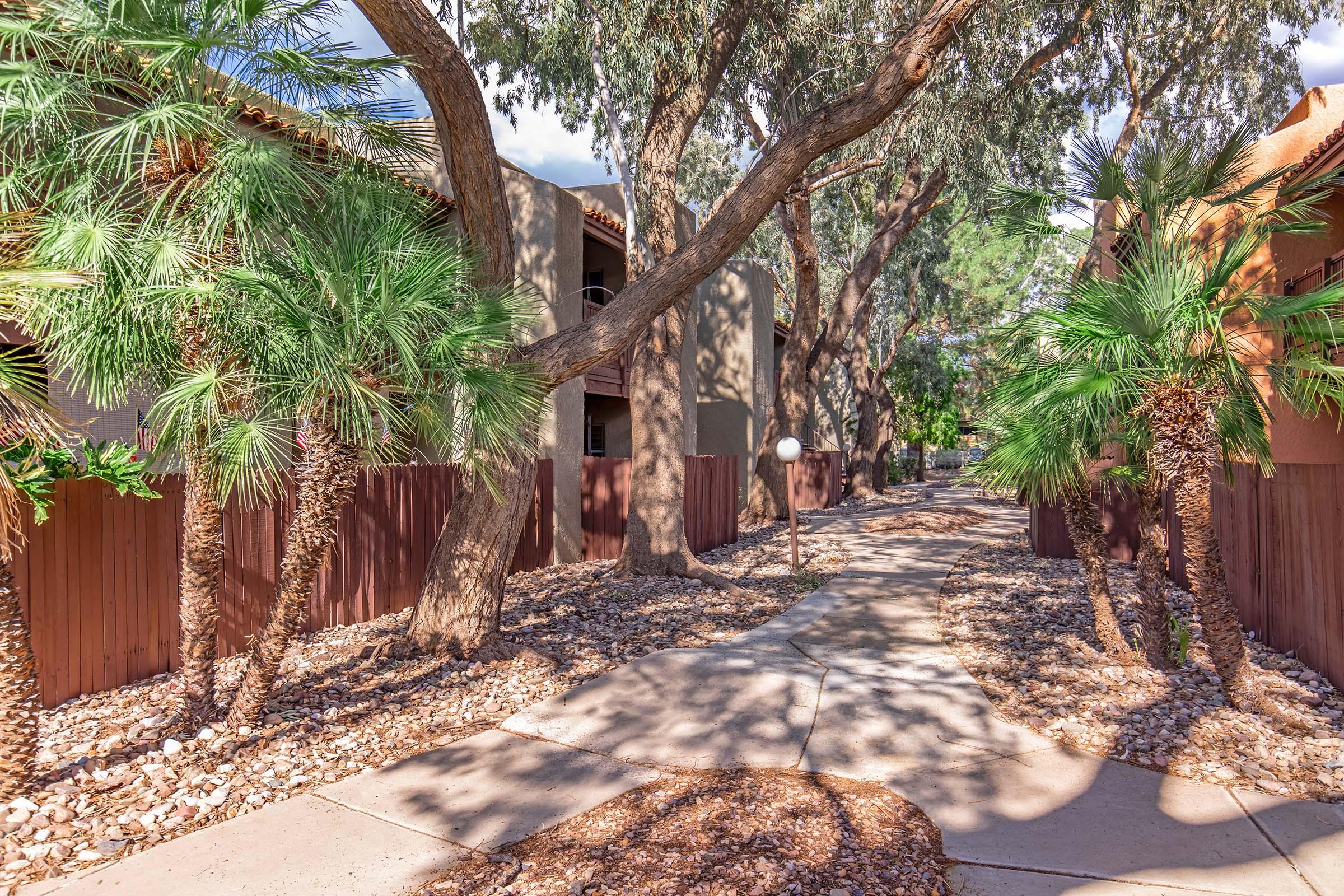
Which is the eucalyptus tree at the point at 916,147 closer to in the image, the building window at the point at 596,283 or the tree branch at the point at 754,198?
the building window at the point at 596,283

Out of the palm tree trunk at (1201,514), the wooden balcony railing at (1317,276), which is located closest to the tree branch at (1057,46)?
the wooden balcony railing at (1317,276)

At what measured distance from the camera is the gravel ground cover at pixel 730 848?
354 centimetres

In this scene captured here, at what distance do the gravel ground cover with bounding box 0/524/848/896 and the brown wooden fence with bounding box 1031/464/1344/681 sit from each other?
14.0 ft

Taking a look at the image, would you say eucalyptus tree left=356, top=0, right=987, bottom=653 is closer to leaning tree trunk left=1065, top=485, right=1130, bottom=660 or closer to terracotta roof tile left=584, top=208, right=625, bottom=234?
leaning tree trunk left=1065, top=485, right=1130, bottom=660

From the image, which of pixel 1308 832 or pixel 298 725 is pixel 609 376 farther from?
pixel 1308 832

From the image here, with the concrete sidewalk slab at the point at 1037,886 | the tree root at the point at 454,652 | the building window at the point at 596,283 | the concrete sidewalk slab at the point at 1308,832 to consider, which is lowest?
the concrete sidewalk slab at the point at 1308,832

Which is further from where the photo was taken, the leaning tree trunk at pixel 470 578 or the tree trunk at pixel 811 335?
the tree trunk at pixel 811 335

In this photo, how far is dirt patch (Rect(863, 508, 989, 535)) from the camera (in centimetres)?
1606

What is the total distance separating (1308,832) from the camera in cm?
405

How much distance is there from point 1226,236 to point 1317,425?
6821 millimetres

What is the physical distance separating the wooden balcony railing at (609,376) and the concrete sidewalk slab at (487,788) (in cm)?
914

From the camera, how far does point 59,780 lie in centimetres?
439

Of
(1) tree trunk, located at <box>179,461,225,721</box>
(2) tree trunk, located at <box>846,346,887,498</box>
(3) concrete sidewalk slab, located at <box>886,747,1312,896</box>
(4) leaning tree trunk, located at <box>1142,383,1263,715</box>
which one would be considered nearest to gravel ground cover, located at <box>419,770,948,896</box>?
(3) concrete sidewalk slab, located at <box>886,747,1312,896</box>

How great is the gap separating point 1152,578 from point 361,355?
216 inches
